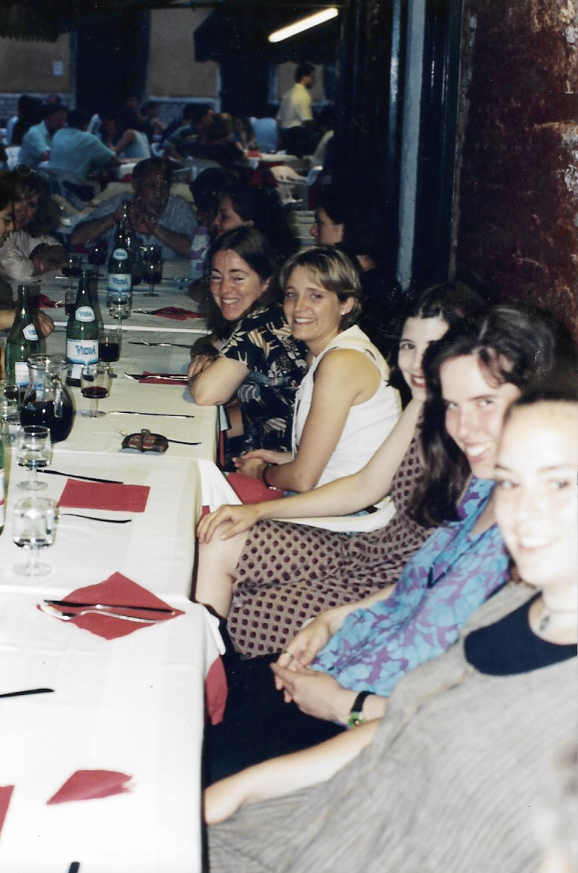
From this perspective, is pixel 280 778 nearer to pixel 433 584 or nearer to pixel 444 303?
pixel 433 584

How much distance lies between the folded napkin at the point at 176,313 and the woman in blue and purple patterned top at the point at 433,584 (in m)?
2.16

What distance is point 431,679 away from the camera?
1.20 m

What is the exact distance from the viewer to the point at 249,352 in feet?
8.55

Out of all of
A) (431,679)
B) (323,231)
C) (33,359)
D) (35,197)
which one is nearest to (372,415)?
(33,359)

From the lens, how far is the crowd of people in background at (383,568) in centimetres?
104

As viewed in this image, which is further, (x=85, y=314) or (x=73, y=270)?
(x=73, y=270)

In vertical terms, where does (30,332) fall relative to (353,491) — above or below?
above

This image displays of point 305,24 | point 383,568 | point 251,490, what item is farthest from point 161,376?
point 305,24

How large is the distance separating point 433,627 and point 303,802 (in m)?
0.38

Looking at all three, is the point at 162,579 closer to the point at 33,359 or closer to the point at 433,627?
the point at 433,627

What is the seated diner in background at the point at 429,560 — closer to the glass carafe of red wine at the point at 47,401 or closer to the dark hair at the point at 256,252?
the glass carafe of red wine at the point at 47,401

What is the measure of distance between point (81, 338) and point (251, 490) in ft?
2.12

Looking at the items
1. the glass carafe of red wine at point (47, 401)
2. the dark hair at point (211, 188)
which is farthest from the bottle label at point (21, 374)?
the dark hair at point (211, 188)

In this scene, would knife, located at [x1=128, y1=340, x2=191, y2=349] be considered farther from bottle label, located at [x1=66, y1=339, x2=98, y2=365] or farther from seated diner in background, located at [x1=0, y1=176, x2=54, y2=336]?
bottle label, located at [x1=66, y1=339, x2=98, y2=365]
